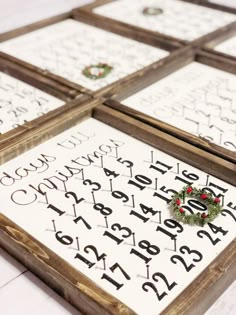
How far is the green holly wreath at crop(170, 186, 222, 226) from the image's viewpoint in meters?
1.27

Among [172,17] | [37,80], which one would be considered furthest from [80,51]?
[172,17]

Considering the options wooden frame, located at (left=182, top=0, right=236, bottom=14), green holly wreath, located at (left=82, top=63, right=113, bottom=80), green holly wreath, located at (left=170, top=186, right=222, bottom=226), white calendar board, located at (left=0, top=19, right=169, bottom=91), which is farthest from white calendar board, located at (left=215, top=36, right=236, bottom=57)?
green holly wreath, located at (left=170, top=186, right=222, bottom=226)

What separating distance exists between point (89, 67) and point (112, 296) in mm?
1229

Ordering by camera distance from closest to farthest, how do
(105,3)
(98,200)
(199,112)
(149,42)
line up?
(98,200)
(199,112)
(149,42)
(105,3)

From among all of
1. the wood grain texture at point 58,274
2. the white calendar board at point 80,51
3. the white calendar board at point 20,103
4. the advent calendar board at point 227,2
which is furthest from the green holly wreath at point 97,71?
the advent calendar board at point 227,2

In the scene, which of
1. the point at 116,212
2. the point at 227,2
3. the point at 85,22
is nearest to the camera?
the point at 116,212

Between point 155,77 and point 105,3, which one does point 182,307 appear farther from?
point 105,3

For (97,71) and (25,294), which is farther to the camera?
(97,71)

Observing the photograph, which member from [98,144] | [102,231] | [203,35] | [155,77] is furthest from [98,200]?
[203,35]

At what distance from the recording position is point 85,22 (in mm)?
2525

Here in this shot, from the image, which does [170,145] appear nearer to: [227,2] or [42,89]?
[42,89]

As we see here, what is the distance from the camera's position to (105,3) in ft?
8.94

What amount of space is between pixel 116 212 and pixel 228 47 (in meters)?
1.30

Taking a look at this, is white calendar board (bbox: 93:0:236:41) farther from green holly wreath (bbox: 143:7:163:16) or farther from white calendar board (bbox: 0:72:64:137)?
white calendar board (bbox: 0:72:64:137)
